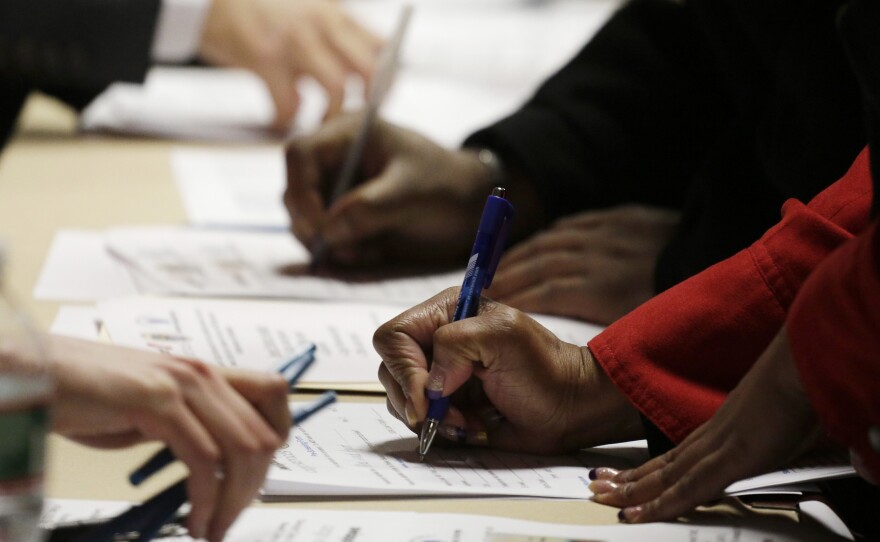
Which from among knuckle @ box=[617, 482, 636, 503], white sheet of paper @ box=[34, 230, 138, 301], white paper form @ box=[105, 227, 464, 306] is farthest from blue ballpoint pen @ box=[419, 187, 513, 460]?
white sheet of paper @ box=[34, 230, 138, 301]

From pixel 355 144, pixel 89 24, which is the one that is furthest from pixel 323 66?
pixel 355 144

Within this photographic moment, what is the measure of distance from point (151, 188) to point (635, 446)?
→ 2.85ft

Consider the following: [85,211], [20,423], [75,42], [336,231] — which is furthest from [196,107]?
[20,423]

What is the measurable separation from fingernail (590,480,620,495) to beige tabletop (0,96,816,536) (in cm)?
1

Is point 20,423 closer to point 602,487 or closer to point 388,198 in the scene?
point 602,487

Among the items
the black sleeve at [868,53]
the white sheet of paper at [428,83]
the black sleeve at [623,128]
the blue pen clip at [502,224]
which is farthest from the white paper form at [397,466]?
the white sheet of paper at [428,83]

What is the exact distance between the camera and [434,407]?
2.18 feet

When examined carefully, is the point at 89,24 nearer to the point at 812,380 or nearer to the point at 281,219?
the point at 281,219

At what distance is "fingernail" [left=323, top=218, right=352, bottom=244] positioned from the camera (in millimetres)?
1115

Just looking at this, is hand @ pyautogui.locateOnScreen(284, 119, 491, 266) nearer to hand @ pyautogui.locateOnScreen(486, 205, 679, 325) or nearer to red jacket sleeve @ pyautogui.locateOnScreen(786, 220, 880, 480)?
hand @ pyautogui.locateOnScreen(486, 205, 679, 325)

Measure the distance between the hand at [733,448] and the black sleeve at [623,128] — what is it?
58 cm

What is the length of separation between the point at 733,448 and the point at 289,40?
4.22 feet

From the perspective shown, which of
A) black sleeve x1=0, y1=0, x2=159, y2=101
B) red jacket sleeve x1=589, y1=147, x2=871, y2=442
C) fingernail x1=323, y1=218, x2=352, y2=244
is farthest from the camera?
black sleeve x1=0, y1=0, x2=159, y2=101

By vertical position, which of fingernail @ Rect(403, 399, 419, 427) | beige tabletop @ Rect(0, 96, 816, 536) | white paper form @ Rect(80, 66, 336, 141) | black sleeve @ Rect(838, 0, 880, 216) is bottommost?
white paper form @ Rect(80, 66, 336, 141)
